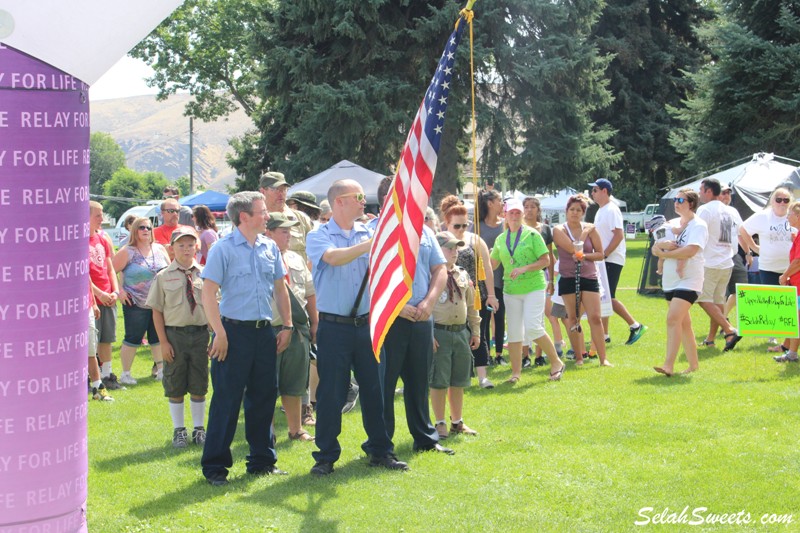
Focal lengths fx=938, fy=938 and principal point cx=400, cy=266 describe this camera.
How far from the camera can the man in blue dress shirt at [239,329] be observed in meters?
6.43

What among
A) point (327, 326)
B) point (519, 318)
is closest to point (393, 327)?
point (327, 326)

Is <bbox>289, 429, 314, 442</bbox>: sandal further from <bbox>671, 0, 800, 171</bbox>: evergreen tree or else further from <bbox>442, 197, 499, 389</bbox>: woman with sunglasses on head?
<bbox>671, 0, 800, 171</bbox>: evergreen tree

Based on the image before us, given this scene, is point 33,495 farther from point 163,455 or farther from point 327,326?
point 163,455

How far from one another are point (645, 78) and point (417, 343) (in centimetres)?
3797

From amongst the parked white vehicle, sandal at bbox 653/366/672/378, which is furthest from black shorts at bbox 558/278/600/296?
the parked white vehicle

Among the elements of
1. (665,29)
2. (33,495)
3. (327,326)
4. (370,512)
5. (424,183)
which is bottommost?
(370,512)

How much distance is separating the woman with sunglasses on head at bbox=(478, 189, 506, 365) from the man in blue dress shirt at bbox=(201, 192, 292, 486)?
14.4 ft

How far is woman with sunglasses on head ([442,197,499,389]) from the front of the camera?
8906 millimetres

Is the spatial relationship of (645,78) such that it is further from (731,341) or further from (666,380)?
(666,380)

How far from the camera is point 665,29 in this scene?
144ft

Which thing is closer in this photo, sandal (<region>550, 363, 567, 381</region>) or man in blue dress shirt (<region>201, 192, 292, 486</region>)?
man in blue dress shirt (<region>201, 192, 292, 486</region>)

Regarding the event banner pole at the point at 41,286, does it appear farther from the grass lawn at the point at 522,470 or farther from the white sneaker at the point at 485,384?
the white sneaker at the point at 485,384

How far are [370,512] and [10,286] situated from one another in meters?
3.04
